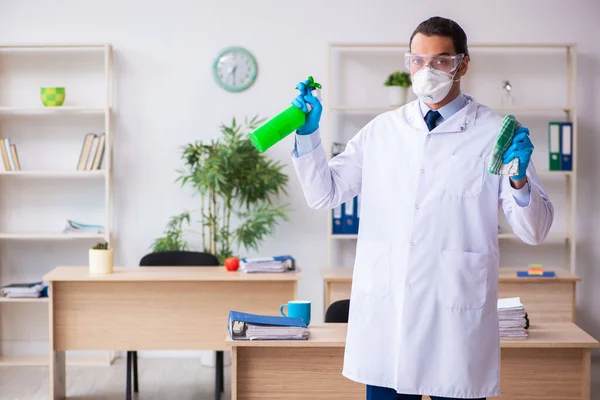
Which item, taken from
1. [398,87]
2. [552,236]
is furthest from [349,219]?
[552,236]

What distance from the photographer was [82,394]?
4.38 meters

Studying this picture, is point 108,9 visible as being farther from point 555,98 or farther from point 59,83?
point 555,98

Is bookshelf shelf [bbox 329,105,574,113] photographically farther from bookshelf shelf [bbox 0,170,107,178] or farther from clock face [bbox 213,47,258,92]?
bookshelf shelf [bbox 0,170,107,178]

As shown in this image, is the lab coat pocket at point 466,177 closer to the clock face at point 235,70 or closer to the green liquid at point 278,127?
the green liquid at point 278,127

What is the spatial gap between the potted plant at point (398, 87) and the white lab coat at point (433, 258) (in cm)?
301

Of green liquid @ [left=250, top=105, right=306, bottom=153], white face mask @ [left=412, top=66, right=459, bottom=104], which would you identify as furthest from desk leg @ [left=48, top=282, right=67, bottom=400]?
white face mask @ [left=412, top=66, right=459, bottom=104]

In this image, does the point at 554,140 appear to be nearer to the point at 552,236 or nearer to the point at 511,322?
the point at 552,236

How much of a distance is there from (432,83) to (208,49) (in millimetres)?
3481

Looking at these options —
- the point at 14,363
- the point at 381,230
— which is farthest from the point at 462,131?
the point at 14,363

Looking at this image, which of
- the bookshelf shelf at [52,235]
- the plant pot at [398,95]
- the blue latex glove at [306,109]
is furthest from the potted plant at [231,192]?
the blue latex glove at [306,109]

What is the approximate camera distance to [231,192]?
495 cm

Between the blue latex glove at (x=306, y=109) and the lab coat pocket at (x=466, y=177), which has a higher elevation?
the blue latex glove at (x=306, y=109)

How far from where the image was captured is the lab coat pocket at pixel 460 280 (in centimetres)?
195

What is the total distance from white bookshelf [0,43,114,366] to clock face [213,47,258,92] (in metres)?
0.71
